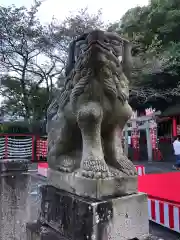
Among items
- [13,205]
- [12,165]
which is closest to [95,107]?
[12,165]

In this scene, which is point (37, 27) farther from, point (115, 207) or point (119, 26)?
point (115, 207)

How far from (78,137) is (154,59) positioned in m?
8.83

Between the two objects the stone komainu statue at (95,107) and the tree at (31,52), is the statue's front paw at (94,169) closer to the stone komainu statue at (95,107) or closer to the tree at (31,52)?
the stone komainu statue at (95,107)

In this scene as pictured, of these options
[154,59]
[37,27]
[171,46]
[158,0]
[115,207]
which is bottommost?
[115,207]

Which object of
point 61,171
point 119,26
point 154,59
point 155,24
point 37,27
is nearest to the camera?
point 61,171

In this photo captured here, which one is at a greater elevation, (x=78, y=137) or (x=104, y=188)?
(x=78, y=137)

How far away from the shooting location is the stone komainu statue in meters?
1.40

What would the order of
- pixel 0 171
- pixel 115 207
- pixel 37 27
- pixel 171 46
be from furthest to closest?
pixel 37 27 < pixel 171 46 < pixel 0 171 < pixel 115 207

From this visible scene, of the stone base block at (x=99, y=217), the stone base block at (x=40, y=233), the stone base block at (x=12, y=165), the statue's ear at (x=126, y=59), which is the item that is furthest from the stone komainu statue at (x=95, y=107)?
the stone base block at (x=12, y=165)

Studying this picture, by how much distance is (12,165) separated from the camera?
2.25 meters

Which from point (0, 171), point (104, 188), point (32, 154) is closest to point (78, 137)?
point (104, 188)

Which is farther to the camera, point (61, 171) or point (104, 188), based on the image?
point (61, 171)

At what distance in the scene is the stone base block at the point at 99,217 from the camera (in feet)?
4.21

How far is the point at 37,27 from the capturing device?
37.6 ft
